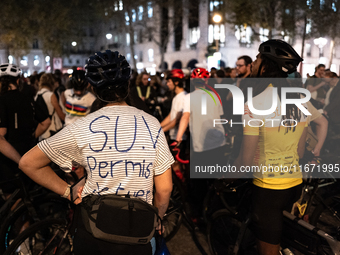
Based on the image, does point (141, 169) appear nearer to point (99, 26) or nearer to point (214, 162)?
point (214, 162)

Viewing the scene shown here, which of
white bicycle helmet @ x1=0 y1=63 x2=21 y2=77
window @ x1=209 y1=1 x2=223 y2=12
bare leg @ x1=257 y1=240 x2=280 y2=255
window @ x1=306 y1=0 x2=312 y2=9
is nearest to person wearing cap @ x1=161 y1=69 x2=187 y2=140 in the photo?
white bicycle helmet @ x1=0 y1=63 x2=21 y2=77

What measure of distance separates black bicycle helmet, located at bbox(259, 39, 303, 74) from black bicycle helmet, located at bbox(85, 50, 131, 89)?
1.12 meters

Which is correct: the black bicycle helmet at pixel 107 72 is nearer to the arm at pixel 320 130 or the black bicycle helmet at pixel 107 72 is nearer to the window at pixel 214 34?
the arm at pixel 320 130

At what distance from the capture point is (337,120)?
545 cm

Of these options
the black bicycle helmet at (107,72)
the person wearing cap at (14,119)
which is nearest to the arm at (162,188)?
the black bicycle helmet at (107,72)

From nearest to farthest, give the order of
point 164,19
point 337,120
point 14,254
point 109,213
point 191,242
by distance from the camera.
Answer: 1. point 109,213
2. point 14,254
3. point 191,242
4. point 337,120
5. point 164,19

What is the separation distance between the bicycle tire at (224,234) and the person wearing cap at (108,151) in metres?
1.60

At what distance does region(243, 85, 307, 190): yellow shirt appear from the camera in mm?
2451

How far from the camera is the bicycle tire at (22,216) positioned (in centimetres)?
345

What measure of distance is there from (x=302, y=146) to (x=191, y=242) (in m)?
2.06

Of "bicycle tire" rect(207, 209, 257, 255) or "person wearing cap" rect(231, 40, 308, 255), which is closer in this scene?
"person wearing cap" rect(231, 40, 308, 255)

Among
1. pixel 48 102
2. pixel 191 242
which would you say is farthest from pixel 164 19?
pixel 191 242

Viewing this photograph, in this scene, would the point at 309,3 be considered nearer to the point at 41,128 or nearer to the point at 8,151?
the point at 41,128

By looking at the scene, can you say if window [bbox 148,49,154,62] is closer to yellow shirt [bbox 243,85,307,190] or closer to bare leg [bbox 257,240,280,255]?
yellow shirt [bbox 243,85,307,190]
